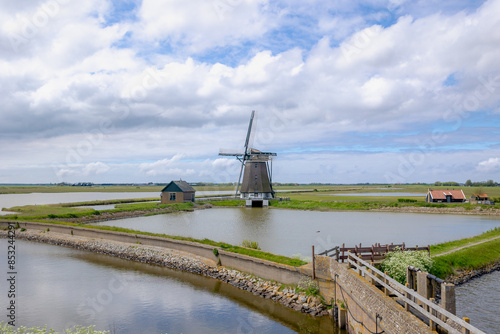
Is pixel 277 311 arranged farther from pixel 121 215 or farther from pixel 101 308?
pixel 121 215

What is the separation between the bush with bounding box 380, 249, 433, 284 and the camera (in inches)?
575

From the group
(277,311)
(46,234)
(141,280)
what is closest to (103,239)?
(46,234)

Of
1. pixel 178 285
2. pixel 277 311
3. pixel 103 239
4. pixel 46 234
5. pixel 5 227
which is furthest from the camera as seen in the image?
pixel 5 227

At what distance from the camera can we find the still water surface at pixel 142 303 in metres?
15.0

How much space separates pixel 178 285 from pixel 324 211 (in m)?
47.3

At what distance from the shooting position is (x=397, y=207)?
64.8 metres

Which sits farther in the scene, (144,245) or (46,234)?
(46,234)

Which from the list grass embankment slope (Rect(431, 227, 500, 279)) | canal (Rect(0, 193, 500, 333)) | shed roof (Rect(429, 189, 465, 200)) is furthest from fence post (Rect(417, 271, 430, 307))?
shed roof (Rect(429, 189, 465, 200))

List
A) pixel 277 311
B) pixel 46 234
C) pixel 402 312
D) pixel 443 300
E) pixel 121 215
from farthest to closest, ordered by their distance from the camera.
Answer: pixel 121 215, pixel 46 234, pixel 277 311, pixel 402 312, pixel 443 300

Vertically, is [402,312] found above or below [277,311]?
above

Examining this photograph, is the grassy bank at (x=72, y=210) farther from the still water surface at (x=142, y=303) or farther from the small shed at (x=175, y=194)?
the still water surface at (x=142, y=303)

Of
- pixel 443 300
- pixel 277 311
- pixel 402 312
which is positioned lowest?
pixel 277 311

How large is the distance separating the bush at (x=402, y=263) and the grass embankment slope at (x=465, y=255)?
7.56ft

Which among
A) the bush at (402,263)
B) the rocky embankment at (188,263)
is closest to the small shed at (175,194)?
the rocky embankment at (188,263)
